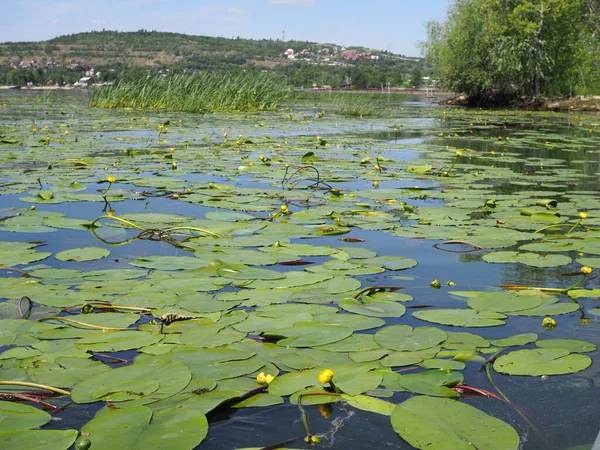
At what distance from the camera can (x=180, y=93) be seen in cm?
1473

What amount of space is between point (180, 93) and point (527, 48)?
556 inches

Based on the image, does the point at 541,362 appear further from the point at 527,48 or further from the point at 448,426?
the point at 527,48

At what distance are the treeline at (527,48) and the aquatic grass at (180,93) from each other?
1177 cm

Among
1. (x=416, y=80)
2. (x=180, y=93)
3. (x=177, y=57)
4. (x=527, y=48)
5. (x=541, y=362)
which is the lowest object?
(x=541, y=362)

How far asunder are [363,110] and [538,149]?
28.7 feet

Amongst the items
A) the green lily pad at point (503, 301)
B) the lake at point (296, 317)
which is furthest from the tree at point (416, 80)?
the green lily pad at point (503, 301)

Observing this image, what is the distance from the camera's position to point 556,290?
2193mm

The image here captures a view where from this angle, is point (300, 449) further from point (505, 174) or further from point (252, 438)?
point (505, 174)

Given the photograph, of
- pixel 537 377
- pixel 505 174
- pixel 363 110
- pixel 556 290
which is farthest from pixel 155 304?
pixel 363 110

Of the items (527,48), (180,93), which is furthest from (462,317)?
(527,48)

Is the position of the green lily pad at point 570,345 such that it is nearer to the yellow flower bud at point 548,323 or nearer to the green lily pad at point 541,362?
the green lily pad at point 541,362

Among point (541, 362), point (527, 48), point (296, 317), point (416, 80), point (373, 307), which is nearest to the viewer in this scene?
point (541, 362)

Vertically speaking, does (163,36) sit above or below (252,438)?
above

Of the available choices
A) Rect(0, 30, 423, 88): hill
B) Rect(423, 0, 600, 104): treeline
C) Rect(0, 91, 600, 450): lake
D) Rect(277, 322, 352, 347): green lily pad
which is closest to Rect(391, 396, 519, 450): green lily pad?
Rect(0, 91, 600, 450): lake
